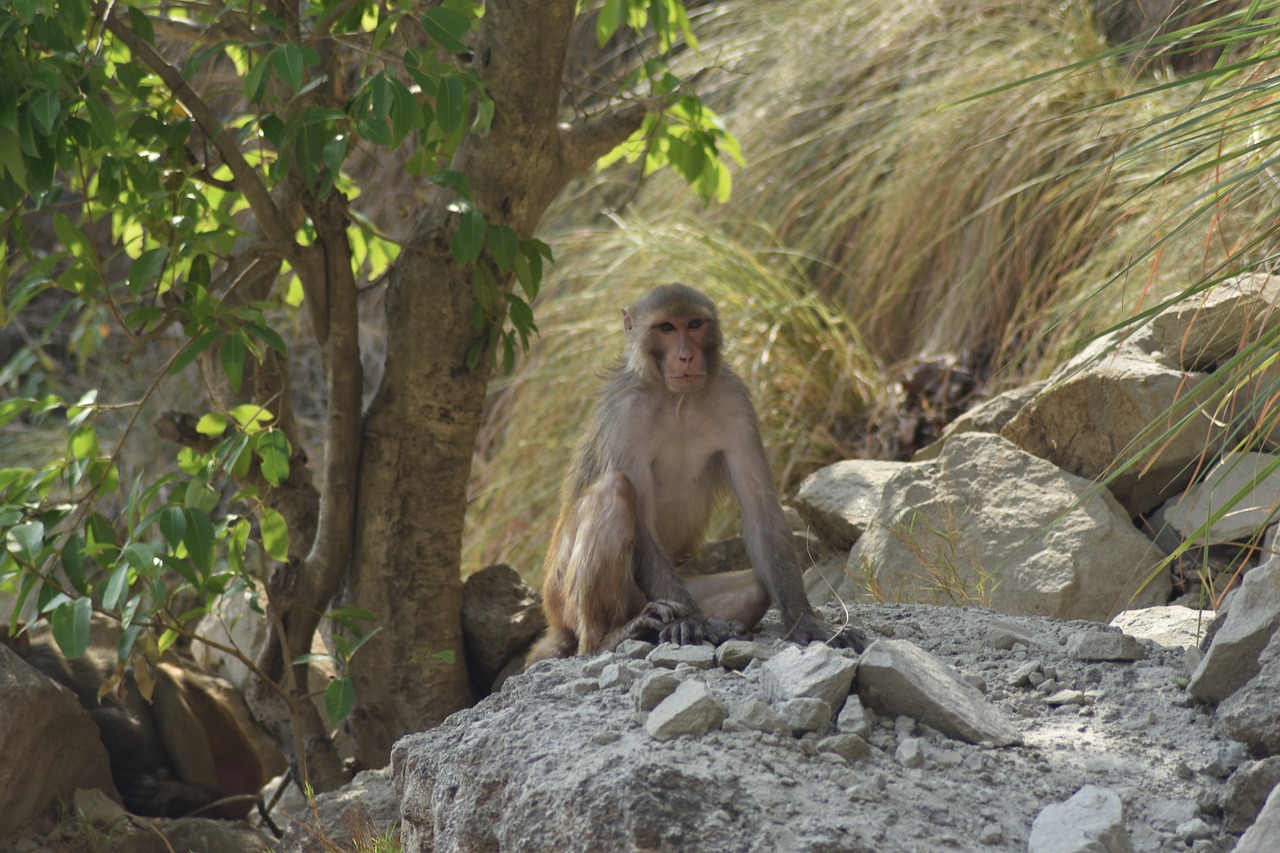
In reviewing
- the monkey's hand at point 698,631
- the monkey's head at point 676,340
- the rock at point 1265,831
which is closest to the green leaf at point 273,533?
the monkey's head at point 676,340

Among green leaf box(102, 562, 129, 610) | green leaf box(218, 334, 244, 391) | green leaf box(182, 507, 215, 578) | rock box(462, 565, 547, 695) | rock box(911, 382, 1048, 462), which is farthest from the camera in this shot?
rock box(911, 382, 1048, 462)

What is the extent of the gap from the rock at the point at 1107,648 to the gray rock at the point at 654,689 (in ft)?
3.30

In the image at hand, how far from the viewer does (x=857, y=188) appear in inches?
289

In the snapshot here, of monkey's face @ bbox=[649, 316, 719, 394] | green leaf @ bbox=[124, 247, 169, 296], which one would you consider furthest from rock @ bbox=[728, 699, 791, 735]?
green leaf @ bbox=[124, 247, 169, 296]

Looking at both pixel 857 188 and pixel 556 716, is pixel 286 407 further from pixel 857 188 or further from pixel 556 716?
pixel 857 188

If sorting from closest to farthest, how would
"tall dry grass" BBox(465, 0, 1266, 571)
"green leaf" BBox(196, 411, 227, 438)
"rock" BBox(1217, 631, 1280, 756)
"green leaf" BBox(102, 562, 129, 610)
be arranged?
1. "rock" BBox(1217, 631, 1280, 756)
2. "green leaf" BBox(102, 562, 129, 610)
3. "green leaf" BBox(196, 411, 227, 438)
4. "tall dry grass" BBox(465, 0, 1266, 571)

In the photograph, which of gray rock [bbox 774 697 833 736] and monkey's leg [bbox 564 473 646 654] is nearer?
gray rock [bbox 774 697 833 736]

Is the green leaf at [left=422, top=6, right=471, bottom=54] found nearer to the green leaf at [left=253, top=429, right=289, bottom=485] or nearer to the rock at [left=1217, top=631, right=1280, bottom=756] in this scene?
the green leaf at [left=253, top=429, right=289, bottom=485]

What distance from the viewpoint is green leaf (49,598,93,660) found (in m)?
3.54

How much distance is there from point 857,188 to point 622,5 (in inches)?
127

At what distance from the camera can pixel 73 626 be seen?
358 centimetres

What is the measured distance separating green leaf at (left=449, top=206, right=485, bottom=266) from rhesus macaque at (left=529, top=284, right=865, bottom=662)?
55 cm

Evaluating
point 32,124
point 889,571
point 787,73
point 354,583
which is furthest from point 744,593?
point 787,73

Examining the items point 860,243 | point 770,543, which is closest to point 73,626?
point 770,543
